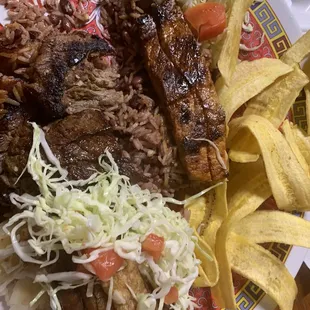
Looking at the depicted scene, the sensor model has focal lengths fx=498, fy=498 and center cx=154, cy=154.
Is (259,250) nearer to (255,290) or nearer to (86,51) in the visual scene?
(255,290)

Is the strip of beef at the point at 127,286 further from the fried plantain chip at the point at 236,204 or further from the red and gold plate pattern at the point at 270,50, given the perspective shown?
the red and gold plate pattern at the point at 270,50

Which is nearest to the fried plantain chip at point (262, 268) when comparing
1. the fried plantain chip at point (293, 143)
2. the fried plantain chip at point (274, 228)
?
the fried plantain chip at point (274, 228)

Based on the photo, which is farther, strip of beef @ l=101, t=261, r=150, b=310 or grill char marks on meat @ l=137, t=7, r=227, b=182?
grill char marks on meat @ l=137, t=7, r=227, b=182

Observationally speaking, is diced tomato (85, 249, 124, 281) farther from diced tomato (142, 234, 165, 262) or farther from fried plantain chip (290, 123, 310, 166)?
fried plantain chip (290, 123, 310, 166)

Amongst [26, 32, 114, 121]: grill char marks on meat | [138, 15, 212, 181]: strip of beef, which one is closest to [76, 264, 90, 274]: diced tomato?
[26, 32, 114, 121]: grill char marks on meat

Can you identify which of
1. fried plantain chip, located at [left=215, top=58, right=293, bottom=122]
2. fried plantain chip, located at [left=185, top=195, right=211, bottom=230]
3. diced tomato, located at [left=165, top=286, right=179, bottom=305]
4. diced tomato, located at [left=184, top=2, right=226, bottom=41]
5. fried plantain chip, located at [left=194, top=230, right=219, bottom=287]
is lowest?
fried plantain chip, located at [left=194, top=230, right=219, bottom=287]

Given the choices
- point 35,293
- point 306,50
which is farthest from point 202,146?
point 35,293
